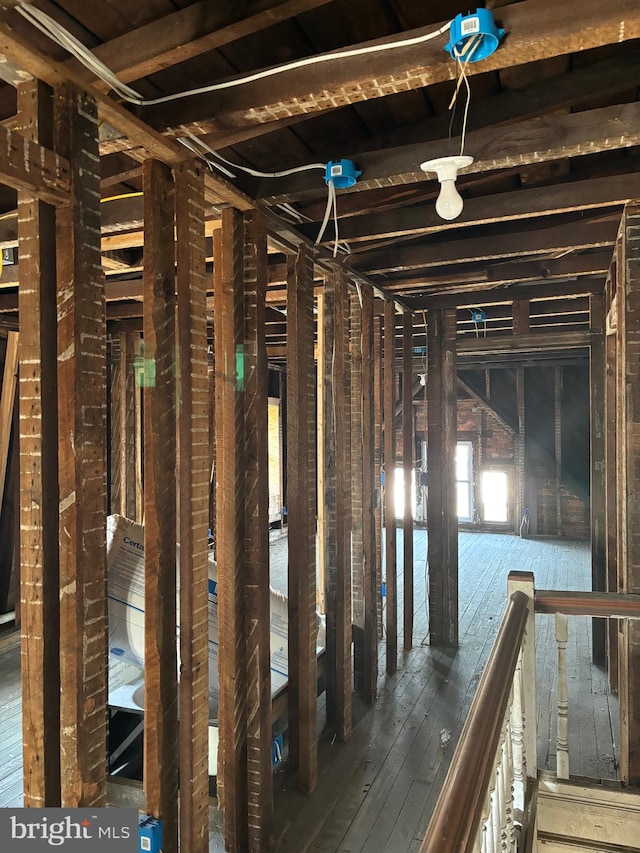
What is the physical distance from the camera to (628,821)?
6.51ft

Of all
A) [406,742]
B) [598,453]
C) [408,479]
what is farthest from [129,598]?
[598,453]

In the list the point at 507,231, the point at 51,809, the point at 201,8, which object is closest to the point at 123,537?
the point at 51,809

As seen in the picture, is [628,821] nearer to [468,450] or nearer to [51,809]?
[51,809]

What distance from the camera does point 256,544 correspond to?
2404 millimetres

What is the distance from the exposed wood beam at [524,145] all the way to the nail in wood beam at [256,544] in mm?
393

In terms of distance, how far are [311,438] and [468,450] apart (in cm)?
740

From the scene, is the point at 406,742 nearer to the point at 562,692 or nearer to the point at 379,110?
the point at 562,692

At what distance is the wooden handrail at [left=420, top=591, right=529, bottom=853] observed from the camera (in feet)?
2.63

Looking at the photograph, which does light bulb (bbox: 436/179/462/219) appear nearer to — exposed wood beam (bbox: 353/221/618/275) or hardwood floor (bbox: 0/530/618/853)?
exposed wood beam (bbox: 353/221/618/275)

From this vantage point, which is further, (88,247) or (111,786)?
(111,786)

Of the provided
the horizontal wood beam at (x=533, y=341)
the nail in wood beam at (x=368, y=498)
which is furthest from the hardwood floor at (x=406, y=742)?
the horizontal wood beam at (x=533, y=341)

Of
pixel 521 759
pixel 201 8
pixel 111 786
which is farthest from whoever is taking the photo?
pixel 111 786

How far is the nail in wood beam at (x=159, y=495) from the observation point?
1.87 metres

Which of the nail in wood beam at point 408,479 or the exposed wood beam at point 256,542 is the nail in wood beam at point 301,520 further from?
the nail in wood beam at point 408,479
